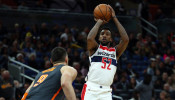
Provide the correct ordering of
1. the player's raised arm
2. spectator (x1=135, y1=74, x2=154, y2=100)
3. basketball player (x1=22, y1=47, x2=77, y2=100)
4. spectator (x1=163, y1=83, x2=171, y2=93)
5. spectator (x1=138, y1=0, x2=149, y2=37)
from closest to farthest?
basketball player (x1=22, y1=47, x2=77, y2=100) → the player's raised arm → spectator (x1=135, y1=74, x2=154, y2=100) → spectator (x1=163, y1=83, x2=171, y2=93) → spectator (x1=138, y1=0, x2=149, y2=37)

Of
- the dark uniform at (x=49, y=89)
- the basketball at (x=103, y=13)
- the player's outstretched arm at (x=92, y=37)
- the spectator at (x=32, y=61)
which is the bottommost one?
the spectator at (x=32, y=61)

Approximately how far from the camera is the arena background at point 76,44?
12.1 metres

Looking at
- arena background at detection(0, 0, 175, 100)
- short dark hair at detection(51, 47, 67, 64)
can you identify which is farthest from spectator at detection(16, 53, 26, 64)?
short dark hair at detection(51, 47, 67, 64)

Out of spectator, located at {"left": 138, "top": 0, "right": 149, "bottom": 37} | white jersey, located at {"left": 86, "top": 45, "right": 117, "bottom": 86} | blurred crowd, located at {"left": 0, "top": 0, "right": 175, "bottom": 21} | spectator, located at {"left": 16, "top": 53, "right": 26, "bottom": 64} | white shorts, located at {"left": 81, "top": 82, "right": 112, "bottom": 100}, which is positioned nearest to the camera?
white shorts, located at {"left": 81, "top": 82, "right": 112, "bottom": 100}

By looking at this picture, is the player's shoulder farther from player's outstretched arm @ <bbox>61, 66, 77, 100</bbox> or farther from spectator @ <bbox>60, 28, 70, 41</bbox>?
spectator @ <bbox>60, 28, 70, 41</bbox>

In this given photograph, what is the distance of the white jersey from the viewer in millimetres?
5635

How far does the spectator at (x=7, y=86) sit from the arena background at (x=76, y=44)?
29 millimetres

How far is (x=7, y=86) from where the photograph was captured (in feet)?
32.4

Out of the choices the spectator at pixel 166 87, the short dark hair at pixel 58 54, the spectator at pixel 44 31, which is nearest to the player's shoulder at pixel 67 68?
the short dark hair at pixel 58 54

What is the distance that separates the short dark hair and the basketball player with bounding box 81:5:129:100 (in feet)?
4.19

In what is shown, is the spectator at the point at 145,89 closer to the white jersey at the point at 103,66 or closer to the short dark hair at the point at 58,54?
the white jersey at the point at 103,66

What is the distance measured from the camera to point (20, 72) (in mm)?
11539

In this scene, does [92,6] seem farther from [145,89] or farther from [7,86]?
[7,86]

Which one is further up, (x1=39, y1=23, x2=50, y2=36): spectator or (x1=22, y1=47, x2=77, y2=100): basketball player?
(x1=39, y1=23, x2=50, y2=36): spectator
